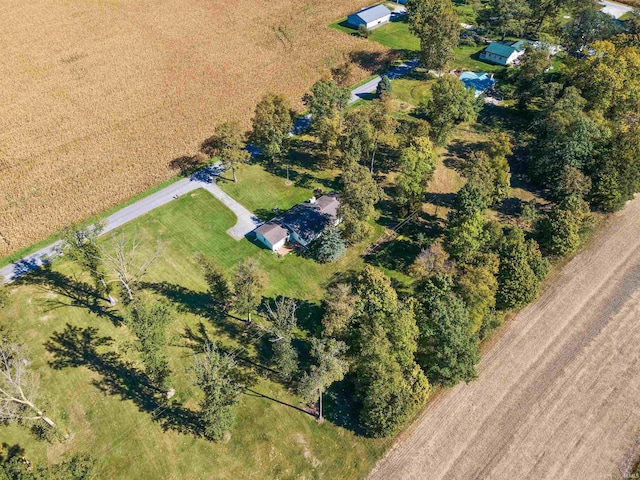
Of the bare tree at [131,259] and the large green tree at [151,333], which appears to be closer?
the large green tree at [151,333]

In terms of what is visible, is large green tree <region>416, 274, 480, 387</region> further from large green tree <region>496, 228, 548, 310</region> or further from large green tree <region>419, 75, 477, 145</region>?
large green tree <region>419, 75, 477, 145</region>

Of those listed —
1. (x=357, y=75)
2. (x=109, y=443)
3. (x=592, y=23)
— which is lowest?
(x=109, y=443)

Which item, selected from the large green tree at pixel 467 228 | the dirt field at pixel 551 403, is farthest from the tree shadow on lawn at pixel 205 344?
the large green tree at pixel 467 228

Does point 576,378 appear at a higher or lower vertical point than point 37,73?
lower

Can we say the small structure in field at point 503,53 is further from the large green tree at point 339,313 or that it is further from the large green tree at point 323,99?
the large green tree at point 339,313

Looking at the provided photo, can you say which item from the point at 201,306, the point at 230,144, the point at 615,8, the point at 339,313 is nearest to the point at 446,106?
the point at 230,144

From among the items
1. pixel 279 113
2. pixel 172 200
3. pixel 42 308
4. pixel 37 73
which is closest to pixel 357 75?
pixel 279 113

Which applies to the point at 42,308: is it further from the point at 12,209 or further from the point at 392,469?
the point at 392,469
